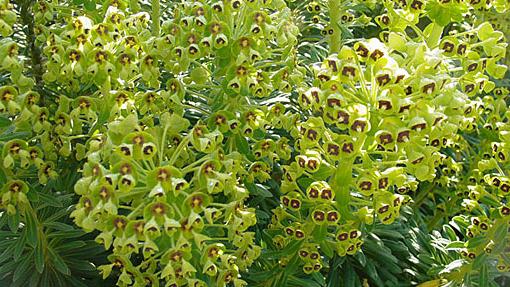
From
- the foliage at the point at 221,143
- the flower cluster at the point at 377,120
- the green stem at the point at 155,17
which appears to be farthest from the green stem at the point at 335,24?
the green stem at the point at 155,17

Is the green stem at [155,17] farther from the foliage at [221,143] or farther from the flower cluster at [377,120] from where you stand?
the flower cluster at [377,120]

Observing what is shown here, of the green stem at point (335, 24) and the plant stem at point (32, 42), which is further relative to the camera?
the green stem at point (335, 24)

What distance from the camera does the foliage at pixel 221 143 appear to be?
7.30 ft

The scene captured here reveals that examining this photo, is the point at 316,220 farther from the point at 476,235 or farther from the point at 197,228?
the point at 476,235

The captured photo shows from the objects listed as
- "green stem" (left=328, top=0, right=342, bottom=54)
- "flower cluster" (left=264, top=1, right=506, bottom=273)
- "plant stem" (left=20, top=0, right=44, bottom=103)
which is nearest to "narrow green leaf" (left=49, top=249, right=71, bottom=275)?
"plant stem" (left=20, top=0, right=44, bottom=103)

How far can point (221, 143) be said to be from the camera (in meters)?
2.76

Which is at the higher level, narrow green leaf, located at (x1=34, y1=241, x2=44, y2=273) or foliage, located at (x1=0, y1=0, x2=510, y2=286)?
foliage, located at (x1=0, y1=0, x2=510, y2=286)

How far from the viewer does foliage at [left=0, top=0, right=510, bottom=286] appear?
2.23 meters

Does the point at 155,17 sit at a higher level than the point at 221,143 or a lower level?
higher

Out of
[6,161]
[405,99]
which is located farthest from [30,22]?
[405,99]

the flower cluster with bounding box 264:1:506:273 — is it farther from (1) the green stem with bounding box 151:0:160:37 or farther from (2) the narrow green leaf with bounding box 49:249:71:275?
(2) the narrow green leaf with bounding box 49:249:71:275

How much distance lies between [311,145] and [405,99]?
45 cm

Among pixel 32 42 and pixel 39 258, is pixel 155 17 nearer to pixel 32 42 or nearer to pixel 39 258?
pixel 32 42

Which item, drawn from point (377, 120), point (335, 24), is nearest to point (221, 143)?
point (377, 120)
